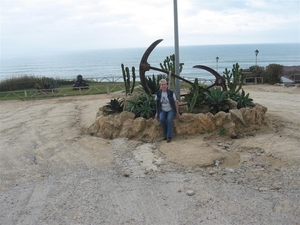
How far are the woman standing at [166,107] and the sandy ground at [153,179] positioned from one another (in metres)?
0.30

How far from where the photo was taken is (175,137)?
7348 millimetres

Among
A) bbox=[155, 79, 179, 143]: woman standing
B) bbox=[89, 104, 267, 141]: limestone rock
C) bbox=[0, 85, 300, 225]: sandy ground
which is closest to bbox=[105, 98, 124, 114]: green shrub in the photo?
bbox=[89, 104, 267, 141]: limestone rock

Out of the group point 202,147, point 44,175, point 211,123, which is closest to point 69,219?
point 44,175

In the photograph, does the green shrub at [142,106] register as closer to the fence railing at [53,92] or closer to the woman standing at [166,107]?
the woman standing at [166,107]

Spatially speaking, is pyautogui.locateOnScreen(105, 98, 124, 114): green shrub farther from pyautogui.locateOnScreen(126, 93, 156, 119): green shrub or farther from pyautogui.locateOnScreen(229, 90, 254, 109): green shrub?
pyautogui.locateOnScreen(229, 90, 254, 109): green shrub

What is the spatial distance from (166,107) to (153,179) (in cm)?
226

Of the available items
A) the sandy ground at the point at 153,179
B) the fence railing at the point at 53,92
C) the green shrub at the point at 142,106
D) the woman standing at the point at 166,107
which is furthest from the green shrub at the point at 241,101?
the fence railing at the point at 53,92

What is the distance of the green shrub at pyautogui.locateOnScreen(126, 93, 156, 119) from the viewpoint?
793 cm

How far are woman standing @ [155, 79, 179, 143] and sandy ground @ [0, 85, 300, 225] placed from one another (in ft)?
0.97

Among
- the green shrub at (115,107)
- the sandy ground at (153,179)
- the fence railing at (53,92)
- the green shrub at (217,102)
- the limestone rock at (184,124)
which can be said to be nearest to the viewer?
the sandy ground at (153,179)

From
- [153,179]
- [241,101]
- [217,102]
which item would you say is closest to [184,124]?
[217,102]

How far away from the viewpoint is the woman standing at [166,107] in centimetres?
710

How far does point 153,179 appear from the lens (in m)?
5.33

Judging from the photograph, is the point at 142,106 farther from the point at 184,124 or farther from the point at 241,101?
the point at 241,101
